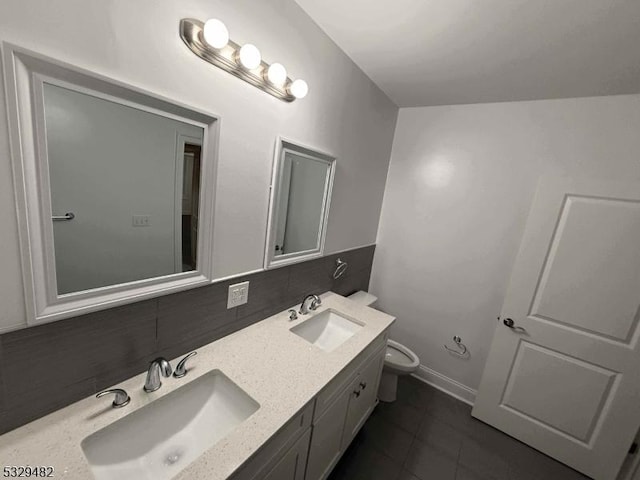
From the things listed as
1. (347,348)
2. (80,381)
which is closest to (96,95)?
(80,381)

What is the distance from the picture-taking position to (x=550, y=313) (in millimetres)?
1688

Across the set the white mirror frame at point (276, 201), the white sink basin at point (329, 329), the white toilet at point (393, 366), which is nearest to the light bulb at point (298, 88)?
the white mirror frame at point (276, 201)

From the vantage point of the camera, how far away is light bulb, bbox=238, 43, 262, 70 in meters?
0.93

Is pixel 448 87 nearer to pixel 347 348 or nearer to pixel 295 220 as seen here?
pixel 295 220

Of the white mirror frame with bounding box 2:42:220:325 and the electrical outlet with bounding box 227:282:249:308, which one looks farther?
the electrical outlet with bounding box 227:282:249:308

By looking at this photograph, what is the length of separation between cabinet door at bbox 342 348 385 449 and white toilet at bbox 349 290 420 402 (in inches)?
10.4

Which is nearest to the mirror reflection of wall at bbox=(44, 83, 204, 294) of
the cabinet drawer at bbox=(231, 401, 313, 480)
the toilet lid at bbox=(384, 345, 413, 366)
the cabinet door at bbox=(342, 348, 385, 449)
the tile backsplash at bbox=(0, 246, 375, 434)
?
the tile backsplash at bbox=(0, 246, 375, 434)

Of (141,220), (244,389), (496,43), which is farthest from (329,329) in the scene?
(496,43)

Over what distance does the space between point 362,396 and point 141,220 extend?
148 cm

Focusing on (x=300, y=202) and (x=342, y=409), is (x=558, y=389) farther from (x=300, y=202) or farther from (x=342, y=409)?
(x=300, y=202)

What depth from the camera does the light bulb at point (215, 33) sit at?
82cm

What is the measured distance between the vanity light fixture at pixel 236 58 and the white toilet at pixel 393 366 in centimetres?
163

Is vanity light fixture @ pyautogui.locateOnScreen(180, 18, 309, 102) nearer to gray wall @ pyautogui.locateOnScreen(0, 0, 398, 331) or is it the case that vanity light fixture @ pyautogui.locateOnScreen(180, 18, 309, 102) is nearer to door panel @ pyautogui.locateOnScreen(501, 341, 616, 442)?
gray wall @ pyautogui.locateOnScreen(0, 0, 398, 331)

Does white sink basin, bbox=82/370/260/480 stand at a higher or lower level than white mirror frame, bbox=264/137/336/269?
lower
